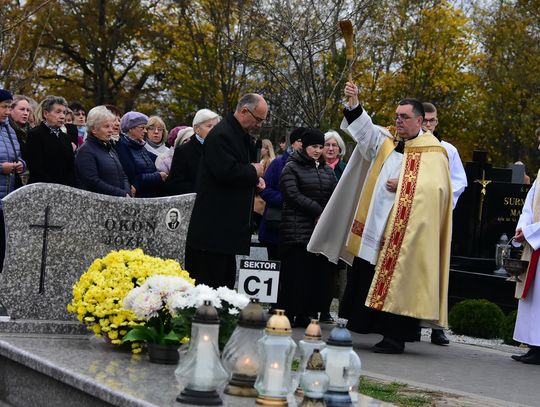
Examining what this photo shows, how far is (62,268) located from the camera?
858cm

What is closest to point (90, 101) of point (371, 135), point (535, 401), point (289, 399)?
point (371, 135)

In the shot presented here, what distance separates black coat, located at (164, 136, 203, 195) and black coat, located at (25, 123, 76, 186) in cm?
97

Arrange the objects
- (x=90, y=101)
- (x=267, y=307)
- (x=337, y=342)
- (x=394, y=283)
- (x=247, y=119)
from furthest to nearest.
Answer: (x=90, y=101)
(x=267, y=307)
(x=394, y=283)
(x=247, y=119)
(x=337, y=342)

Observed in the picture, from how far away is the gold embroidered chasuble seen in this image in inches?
439

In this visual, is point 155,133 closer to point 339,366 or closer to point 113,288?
point 113,288

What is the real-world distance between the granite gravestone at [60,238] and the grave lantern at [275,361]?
3.10 meters

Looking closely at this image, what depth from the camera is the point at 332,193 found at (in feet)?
41.3

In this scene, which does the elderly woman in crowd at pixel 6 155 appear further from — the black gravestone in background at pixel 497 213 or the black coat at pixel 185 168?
the black gravestone in background at pixel 497 213

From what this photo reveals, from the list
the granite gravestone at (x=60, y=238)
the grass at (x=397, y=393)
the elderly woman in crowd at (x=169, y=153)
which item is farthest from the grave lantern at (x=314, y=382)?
the elderly woman in crowd at (x=169, y=153)

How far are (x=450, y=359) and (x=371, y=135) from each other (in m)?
2.19

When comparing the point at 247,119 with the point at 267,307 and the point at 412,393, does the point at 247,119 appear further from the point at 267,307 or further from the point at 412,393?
the point at 267,307

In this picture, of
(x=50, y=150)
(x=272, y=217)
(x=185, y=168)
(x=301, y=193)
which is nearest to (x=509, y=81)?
(x=272, y=217)

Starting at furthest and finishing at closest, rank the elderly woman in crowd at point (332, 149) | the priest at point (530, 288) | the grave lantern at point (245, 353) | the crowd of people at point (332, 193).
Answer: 1. the elderly woman in crowd at point (332, 149)
2. the priest at point (530, 288)
3. the crowd of people at point (332, 193)
4. the grave lantern at point (245, 353)

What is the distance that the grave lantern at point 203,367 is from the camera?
5.47 m
